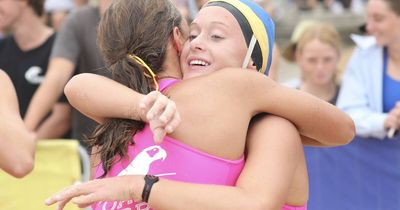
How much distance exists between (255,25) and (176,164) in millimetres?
603

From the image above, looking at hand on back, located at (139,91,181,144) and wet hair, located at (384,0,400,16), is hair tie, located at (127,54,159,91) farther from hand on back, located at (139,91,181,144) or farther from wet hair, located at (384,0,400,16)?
wet hair, located at (384,0,400,16)

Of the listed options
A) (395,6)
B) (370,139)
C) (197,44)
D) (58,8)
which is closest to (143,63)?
(197,44)

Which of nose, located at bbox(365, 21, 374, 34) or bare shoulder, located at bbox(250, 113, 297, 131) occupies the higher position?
bare shoulder, located at bbox(250, 113, 297, 131)

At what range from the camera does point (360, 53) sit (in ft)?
19.0

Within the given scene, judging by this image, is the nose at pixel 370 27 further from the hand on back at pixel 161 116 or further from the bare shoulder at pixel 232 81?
the hand on back at pixel 161 116

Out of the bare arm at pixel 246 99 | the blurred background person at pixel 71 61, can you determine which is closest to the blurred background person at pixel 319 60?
the blurred background person at pixel 71 61

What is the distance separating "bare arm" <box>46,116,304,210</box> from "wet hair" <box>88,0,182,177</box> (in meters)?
0.23

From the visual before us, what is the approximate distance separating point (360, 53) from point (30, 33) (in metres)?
2.50

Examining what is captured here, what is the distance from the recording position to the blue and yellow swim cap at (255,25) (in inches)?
118

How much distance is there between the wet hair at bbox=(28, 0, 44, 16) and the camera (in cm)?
670

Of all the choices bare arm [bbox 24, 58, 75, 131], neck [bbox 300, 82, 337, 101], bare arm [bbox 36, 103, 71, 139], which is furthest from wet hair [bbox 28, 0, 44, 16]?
neck [bbox 300, 82, 337, 101]

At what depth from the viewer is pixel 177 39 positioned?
298 centimetres

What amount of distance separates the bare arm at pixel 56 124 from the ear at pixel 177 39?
3642 mm

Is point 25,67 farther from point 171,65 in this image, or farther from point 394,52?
point 171,65
